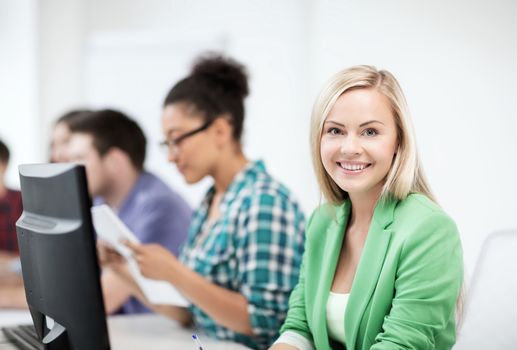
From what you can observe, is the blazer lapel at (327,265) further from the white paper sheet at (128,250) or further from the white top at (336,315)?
the white paper sheet at (128,250)

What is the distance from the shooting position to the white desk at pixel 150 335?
171cm

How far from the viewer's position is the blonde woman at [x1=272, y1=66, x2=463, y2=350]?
1.15 m

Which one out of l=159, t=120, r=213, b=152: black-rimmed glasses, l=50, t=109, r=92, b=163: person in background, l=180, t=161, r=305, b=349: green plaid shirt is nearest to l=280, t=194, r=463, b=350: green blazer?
l=180, t=161, r=305, b=349: green plaid shirt

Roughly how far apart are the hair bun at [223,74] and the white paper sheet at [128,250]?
0.53 meters

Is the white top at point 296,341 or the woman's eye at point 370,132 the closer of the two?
the woman's eye at point 370,132

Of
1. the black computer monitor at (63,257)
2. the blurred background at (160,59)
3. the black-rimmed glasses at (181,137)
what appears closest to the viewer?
the black computer monitor at (63,257)

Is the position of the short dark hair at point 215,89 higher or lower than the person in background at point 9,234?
higher

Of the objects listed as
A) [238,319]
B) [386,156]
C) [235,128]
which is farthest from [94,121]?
[386,156]

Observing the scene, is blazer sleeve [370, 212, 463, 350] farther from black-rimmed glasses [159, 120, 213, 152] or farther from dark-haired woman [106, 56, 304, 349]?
black-rimmed glasses [159, 120, 213, 152]

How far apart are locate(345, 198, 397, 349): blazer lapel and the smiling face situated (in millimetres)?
73

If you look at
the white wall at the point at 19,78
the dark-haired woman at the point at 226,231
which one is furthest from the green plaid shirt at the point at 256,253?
the white wall at the point at 19,78

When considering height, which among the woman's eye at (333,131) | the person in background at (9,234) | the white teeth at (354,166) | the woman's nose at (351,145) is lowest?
the person in background at (9,234)

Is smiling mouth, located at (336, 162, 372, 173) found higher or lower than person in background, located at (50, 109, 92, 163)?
higher

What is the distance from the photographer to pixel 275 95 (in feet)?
12.6
